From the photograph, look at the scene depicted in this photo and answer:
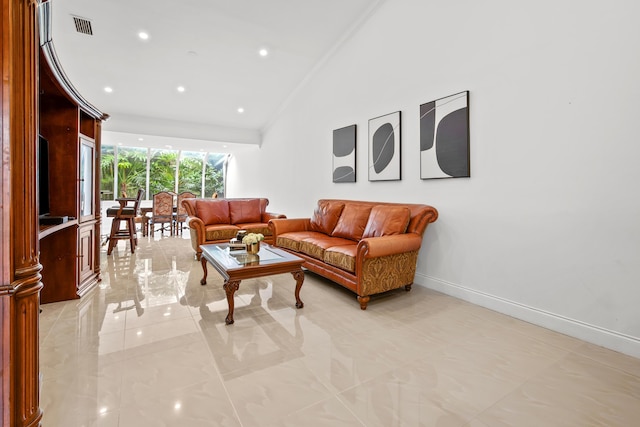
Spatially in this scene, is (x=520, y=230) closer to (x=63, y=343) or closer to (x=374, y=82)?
(x=374, y=82)

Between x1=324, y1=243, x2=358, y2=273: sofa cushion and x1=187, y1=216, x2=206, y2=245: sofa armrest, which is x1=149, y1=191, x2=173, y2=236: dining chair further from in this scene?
x1=324, y1=243, x2=358, y2=273: sofa cushion

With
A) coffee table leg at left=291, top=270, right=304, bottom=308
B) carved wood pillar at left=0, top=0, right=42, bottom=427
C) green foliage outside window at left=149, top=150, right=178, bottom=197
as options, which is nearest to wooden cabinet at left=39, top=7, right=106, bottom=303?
carved wood pillar at left=0, top=0, right=42, bottom=427

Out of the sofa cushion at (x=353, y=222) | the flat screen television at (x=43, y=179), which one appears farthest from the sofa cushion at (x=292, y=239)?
the flat screen television at (x=43, y=179)

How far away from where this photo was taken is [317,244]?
11.5ft

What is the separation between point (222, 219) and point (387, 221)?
3.18m

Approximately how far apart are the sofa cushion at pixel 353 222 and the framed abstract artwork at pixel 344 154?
0.79 meters

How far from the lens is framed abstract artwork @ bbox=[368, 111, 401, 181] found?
3.85 metres

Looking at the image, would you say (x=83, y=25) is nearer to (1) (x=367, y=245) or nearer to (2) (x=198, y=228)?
(2) (x=198, y=228)

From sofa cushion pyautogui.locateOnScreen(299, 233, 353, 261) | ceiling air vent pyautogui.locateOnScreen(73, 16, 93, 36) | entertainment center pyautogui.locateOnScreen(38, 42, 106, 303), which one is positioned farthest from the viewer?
ceiling air vent pyautogui.locateOnScreen(73, 16, 93, 36)

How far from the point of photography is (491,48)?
287 centimetres

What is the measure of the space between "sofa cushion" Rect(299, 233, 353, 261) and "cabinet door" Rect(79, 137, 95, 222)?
2326 millimetres

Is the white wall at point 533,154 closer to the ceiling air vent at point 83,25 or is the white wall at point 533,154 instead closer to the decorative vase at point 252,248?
the decorative vase at point 252,248

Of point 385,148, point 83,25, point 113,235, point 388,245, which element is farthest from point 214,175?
point 388,245

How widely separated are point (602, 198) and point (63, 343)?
13.0ft
